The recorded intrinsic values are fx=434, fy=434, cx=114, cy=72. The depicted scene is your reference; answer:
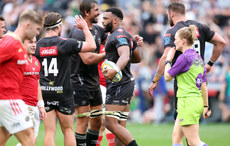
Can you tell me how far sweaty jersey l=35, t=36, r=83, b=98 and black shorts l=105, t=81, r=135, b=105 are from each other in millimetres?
820

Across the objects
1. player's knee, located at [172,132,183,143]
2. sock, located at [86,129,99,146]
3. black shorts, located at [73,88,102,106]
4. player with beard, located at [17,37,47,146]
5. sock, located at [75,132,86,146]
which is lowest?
sock, located at [86,129,99,146]

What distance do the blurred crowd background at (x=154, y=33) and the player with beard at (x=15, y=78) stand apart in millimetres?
12179

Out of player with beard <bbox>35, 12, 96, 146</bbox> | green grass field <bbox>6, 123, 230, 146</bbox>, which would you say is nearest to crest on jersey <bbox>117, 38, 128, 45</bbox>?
player with beard <bbox>35, 12, 96, 146</bbox>

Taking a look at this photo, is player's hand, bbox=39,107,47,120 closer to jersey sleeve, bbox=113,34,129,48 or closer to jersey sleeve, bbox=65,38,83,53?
jersey sleeve, bbox=65,38,83,53

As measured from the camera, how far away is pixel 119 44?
8188 mm

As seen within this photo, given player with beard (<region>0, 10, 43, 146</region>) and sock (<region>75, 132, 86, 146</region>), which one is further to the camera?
sock (<region>75, 132, 86, 146</region>)

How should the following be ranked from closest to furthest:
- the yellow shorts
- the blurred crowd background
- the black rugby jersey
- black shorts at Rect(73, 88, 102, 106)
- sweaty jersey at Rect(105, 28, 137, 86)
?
the yellow shorts < sweaty jersey at Rect(105, 28, 137, 86) < the black rugby jersey < black shorts at Rect(73, 88, 102, 106) < the blurred crowd background

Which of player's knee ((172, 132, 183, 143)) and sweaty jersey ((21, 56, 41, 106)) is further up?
sweaty jersey ((21, 56, 41, 106))

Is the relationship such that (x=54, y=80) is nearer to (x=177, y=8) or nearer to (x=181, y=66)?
(x=181, y=66)

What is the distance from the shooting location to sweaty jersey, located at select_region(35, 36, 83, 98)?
784 cm

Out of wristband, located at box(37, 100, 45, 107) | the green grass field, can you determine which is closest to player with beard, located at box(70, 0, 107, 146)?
wristband, located at box(37, 100, 45, 107)

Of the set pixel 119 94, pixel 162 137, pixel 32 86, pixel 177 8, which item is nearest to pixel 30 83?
pixel 32 86

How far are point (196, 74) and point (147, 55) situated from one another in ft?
44.3

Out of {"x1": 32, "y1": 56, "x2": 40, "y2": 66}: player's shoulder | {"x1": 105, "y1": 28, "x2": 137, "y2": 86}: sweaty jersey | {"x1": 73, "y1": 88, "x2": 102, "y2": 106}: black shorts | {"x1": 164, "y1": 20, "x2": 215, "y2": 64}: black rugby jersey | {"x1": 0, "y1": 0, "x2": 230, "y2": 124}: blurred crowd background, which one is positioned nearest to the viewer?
{"x1": 32, "y1": 56, "x2": 40, "y2": 66}: player's shoulder
